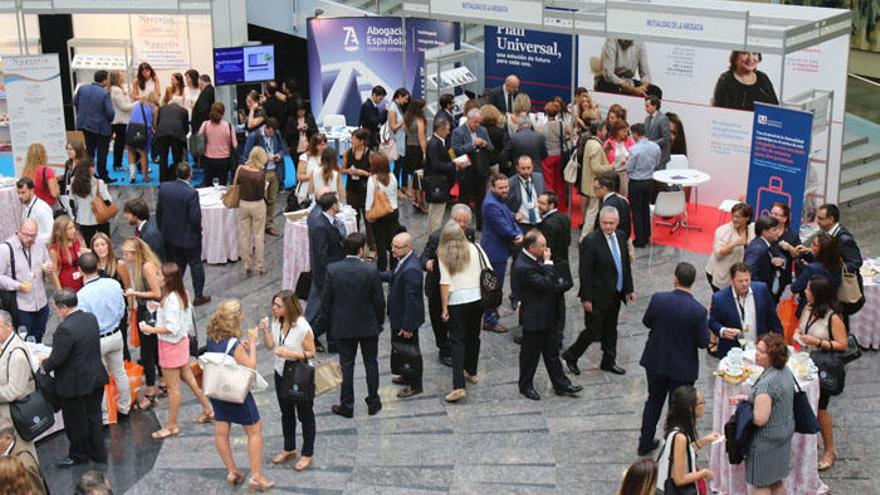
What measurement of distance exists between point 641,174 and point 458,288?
3.81 metres

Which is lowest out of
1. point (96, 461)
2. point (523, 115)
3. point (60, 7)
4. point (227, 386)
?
point (96, 461)

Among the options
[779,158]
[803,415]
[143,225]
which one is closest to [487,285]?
[803,415]

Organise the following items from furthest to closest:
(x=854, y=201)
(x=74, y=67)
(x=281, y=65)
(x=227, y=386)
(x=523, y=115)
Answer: (x=281, y=65), (x=74, y=67), (x=854, y=201), (x=523, y=115), (x=227, y=386)

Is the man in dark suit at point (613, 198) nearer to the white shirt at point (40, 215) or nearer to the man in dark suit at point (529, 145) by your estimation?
the man in dark suit at point (529, 145)

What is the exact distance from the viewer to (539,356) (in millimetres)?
9180

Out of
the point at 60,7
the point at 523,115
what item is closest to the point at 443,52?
the point at 523,115

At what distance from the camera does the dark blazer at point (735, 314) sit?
859 centimetres

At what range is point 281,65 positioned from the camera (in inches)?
763

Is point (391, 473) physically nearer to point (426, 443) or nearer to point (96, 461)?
point (426, 443)

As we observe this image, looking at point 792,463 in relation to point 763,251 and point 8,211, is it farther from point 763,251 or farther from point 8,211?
point 8,211

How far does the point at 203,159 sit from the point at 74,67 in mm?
3357

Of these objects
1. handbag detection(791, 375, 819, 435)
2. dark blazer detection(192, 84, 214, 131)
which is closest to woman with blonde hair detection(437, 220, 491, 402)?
handbag detection(791, 375, 819, 435)

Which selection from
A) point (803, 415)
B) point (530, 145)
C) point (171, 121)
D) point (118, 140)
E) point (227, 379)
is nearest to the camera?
point (803, 415)

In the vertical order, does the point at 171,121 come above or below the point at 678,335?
above
